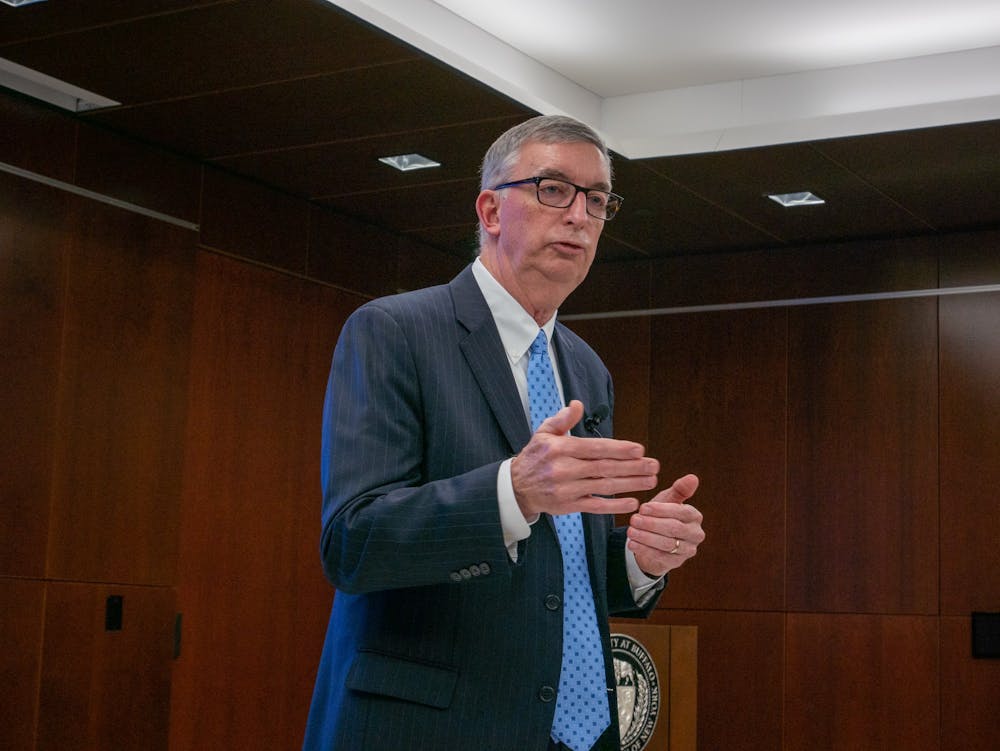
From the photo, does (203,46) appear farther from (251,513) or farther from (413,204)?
(251,513)

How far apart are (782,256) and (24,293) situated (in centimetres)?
453

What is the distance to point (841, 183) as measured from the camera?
22.0 feet

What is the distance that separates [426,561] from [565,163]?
0.78 metres

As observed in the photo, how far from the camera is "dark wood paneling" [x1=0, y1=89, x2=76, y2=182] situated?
566cm

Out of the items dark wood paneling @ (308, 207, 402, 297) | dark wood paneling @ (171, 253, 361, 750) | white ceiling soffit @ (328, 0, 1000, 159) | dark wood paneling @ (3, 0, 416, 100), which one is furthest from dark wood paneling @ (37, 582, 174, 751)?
white ceiling soffit @ (328, 0, 1000, 159)

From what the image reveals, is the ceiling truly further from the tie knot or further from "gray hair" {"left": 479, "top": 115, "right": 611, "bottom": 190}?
the tie knot

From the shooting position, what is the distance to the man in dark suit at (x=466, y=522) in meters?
1.66

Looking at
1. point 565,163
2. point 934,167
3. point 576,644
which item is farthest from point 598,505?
point 934,167

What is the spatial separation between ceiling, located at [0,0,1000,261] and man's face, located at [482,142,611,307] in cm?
276

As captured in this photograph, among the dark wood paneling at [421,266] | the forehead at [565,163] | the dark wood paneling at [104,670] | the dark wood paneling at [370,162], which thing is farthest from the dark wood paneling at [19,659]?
the forehead at [565,163]

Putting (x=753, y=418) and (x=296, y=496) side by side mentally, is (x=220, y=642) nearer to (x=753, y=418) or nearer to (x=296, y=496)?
(x=296, y=496)

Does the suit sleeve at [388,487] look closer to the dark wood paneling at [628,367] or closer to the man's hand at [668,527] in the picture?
the man's hand at [668,527]

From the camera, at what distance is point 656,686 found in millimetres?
6074

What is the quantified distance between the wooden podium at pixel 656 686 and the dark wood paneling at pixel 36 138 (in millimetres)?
3327
